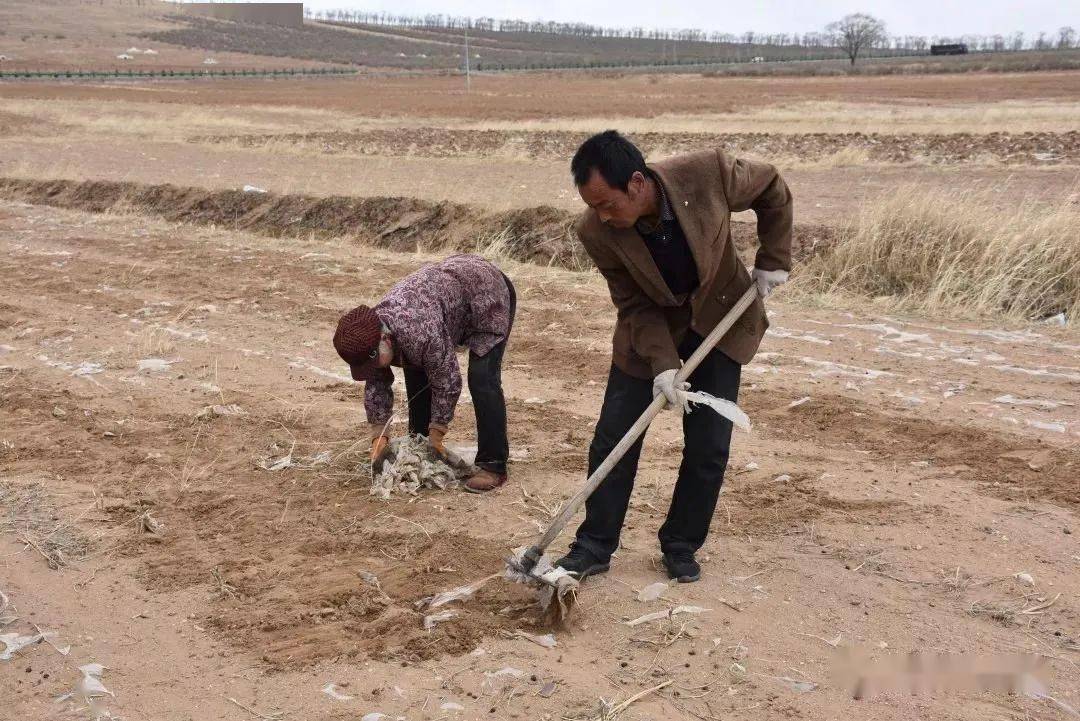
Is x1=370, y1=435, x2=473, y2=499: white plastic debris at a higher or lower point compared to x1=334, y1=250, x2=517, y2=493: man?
lower

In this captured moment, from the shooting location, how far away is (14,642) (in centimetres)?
366

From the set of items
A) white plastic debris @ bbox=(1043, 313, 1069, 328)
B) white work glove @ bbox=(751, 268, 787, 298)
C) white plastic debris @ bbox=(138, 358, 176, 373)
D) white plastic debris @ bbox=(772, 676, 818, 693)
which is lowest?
white plastic debris @ bbox=(138, 358, 176, 373)

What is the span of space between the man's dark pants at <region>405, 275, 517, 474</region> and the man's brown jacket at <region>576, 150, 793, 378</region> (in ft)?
3.31

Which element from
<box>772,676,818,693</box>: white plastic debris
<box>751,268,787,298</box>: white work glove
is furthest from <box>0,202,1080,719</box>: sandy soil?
<box>751,268,787,298</box>: white work glove

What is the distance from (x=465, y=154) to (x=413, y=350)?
50.7 feet

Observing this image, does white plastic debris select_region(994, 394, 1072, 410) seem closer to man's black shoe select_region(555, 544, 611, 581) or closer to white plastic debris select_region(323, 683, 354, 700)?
man's black shoe select_region(555, 544, 611, 581)

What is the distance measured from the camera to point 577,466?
17.0 ft

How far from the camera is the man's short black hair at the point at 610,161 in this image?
10.6 feet

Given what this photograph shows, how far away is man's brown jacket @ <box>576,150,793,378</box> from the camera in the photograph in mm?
3434

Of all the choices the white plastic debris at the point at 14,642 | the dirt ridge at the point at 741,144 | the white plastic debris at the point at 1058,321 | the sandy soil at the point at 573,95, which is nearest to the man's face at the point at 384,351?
the white plastic debris at the point at 14,642

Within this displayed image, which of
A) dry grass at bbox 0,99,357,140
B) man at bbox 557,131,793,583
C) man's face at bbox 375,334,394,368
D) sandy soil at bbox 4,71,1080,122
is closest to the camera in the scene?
man at bbox 557,131,793,583

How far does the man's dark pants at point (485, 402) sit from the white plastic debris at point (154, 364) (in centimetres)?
260

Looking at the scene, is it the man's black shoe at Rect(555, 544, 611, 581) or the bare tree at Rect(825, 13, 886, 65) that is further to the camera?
the bare tree at Rect(825, 13, 886, 65)

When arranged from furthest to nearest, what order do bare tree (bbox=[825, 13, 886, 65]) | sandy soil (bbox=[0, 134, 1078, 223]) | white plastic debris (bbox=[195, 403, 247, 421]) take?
bare tree (bbox=[825, 13, 886, 65])
sandy soil (bbox=[0, 134, 1078, 223])
white plastic debris (bbox=[195, 403, 247, 421])
